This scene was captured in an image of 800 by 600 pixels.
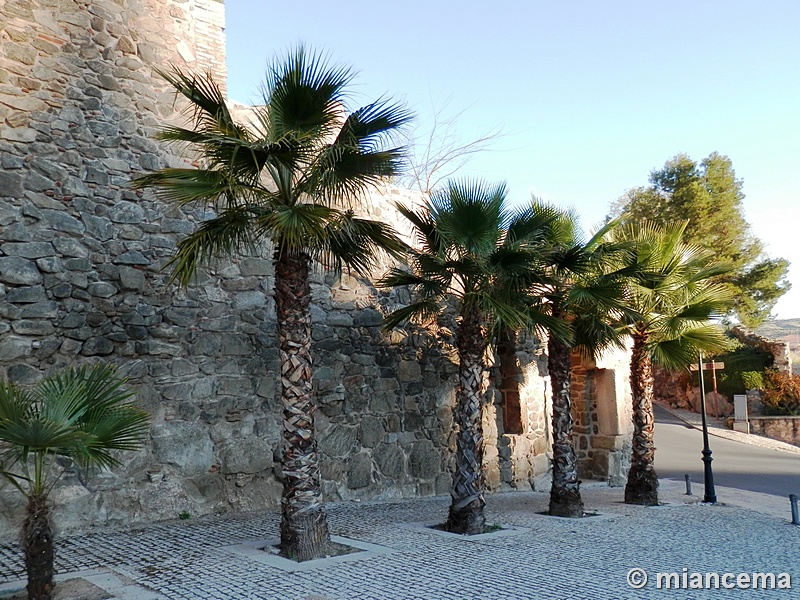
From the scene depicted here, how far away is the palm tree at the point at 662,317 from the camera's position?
10.3 meters

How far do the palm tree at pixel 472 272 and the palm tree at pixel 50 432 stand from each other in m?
3.95

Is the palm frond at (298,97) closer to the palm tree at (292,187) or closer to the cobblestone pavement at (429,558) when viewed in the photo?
the palm tree at (292,187)

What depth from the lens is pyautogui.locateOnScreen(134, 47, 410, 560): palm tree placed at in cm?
618

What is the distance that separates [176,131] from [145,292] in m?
2.64

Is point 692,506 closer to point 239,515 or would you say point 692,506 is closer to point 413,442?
point 413,442

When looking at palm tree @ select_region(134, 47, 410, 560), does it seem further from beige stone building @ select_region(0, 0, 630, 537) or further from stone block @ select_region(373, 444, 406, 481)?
stone block @ select_region(373, 444, 406, 481)

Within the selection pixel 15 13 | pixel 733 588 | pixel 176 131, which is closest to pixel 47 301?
pixel 176 131

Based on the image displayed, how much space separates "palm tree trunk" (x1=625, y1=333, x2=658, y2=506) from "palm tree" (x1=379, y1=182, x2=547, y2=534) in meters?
3.18

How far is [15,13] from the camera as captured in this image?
7879 millimetres

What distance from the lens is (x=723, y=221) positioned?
98.9ft

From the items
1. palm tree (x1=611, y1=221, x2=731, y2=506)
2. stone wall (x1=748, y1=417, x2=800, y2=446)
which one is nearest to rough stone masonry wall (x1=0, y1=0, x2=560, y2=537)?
palm tree (x1=611, y1=221, x2=731, y2=506)

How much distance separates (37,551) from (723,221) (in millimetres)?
30941

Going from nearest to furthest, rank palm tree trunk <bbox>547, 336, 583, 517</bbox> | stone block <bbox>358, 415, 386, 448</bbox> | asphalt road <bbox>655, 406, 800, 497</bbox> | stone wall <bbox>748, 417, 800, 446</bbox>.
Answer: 1. palm tree trunk <bbox>547, 336, 583, 517</bbox>
2. stone block <bbox>358, 415, 386, 448</bbox>
3. asphalt road <bbox>655, 406, 800, 497</bbox>
4. stone wall <bbox>748, 417, 800, 446</bbox>

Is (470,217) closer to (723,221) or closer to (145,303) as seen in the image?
(145,303)
